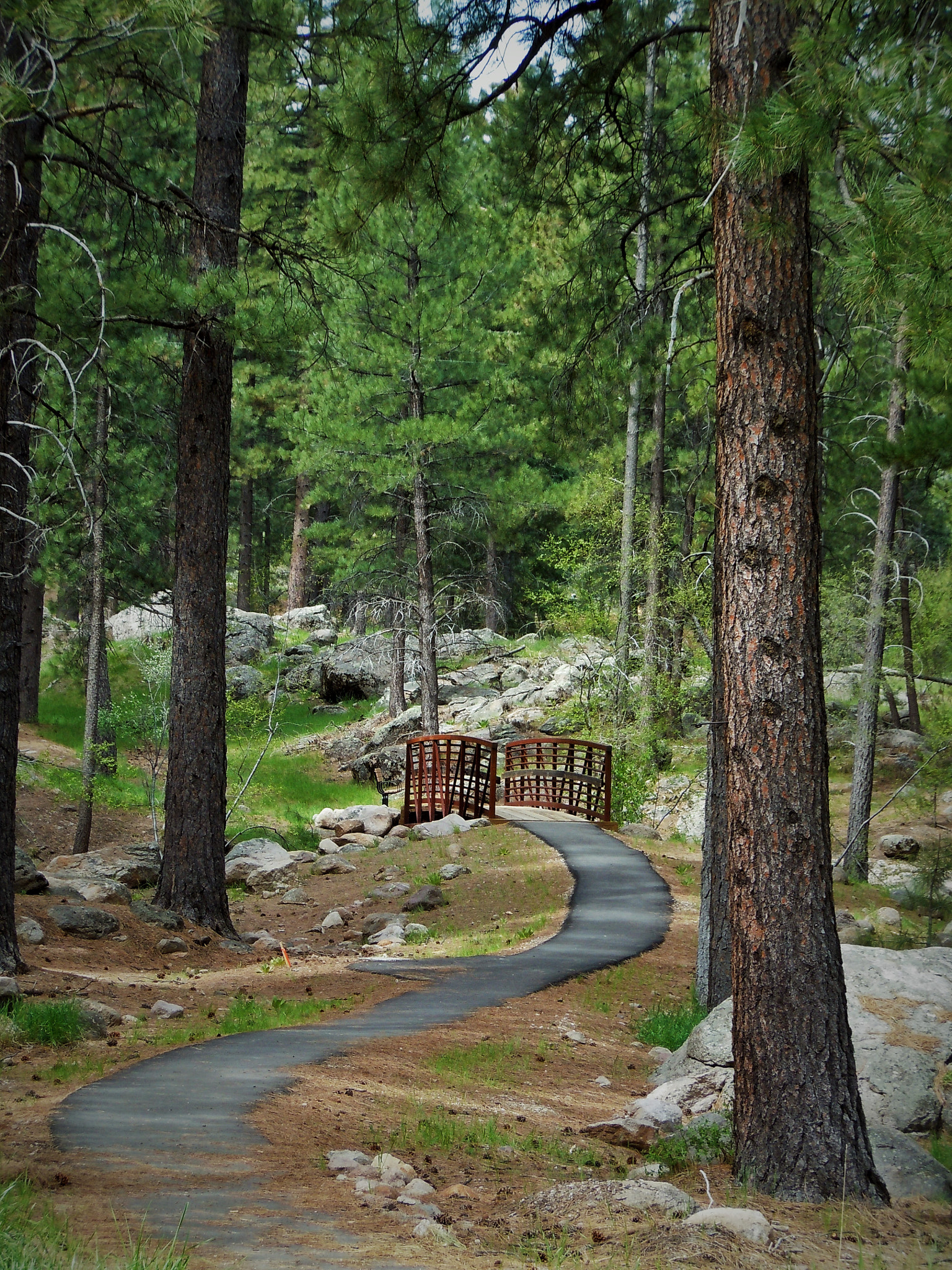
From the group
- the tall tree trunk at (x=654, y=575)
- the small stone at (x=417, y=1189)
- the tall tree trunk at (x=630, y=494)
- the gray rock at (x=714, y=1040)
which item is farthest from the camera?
the tall tree trunk at (x=630, y=494)

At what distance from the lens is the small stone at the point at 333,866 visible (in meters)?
13.1

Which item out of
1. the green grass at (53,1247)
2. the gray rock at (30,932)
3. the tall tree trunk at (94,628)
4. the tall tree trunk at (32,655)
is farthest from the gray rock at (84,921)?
the tall tree trunk at (32,655)

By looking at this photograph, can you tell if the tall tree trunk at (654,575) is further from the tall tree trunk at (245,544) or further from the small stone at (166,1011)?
the tall tree trunk at (245,544)

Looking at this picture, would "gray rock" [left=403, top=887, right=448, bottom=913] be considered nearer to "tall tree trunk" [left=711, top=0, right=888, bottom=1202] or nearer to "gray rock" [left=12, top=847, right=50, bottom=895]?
"gray rock" [left=12, top=847, right=50, bottom=895]

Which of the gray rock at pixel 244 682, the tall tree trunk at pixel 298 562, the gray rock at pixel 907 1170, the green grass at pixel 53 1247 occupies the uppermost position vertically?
the tall tree trunk at pixel 298 562

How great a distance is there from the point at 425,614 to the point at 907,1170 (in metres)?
15.1

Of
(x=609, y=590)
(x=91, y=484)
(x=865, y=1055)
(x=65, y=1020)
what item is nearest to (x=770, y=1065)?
(x=865, y=1055)

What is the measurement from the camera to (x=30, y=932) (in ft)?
25.9

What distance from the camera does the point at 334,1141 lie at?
158 inches

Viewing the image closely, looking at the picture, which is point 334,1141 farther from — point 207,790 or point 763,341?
point 207,790

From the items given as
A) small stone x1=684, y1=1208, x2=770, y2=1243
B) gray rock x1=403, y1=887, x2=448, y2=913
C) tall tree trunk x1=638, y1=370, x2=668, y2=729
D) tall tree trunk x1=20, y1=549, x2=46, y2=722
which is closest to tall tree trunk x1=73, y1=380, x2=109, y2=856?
gray rock x1=403, y1=887, x2=448, y2=913

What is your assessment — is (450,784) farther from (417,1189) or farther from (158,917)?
(417,1189)

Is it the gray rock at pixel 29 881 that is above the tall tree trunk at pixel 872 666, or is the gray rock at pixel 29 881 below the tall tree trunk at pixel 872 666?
below

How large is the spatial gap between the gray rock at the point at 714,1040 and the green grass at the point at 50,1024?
3323 mm
